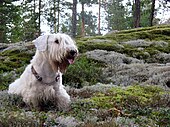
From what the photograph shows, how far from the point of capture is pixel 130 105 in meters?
6.13

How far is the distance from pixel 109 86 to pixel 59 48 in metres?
2.74

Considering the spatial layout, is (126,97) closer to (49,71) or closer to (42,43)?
(49,71)

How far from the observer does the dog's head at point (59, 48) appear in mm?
5330

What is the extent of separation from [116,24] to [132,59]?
109ft

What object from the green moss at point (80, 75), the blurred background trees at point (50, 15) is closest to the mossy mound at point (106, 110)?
the green moss at point (80, 75)

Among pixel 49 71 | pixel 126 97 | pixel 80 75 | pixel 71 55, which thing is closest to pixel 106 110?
pixel 71 55

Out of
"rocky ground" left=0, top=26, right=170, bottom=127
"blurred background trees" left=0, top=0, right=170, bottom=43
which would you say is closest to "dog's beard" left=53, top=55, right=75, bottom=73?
"rocky ground" left=0, top=26, right=170, bottom=127

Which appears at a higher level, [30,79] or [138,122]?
[30,79]

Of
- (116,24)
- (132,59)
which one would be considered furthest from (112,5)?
(132,59)

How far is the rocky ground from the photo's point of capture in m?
4.42

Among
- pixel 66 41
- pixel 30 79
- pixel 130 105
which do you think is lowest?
pixel 130 105

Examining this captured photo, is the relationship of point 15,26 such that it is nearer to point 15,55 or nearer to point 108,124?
point 15,55

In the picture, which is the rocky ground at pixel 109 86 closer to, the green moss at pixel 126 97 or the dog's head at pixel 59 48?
the green moss at pixel 126 97

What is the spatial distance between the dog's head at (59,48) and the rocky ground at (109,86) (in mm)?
815
